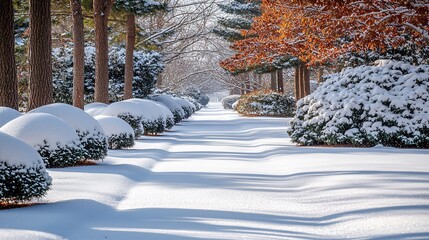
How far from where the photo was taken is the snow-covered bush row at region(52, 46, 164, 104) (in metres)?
34.6

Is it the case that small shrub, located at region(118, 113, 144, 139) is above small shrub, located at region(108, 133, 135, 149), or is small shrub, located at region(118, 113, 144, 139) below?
above

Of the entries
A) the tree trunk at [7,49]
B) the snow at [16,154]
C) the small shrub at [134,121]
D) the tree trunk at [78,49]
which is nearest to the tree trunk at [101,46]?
the tree trunk at [78,49]

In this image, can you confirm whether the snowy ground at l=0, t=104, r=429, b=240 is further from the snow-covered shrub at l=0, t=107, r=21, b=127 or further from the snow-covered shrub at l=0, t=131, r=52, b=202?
the snow-covered shrub at l=0, t=107, r=21, b=127

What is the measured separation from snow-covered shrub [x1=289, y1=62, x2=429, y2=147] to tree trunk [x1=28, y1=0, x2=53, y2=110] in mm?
7654

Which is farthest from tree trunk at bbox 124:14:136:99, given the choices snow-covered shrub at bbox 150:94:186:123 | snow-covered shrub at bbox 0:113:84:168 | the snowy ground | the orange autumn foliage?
snow-covered shrub at bbox 0:113:84:168

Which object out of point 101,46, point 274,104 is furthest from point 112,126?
point 274,104

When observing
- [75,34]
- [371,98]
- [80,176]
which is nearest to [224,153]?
[371,98]

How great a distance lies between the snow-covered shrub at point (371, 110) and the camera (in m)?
16.8

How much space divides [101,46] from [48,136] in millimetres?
12377

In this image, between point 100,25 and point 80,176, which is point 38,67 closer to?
point 80,176

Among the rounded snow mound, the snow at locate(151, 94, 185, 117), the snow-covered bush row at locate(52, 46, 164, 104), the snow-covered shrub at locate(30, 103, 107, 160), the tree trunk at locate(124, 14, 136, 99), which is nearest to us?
the snow-covered shrub at locate(30, 103, 107, 160)

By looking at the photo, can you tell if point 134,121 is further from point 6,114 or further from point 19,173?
point 19,173

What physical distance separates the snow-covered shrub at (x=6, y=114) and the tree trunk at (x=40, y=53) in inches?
85.5

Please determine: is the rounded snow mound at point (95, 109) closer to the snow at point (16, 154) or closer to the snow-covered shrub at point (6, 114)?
the snow-covered shrub at point (6, 114)
